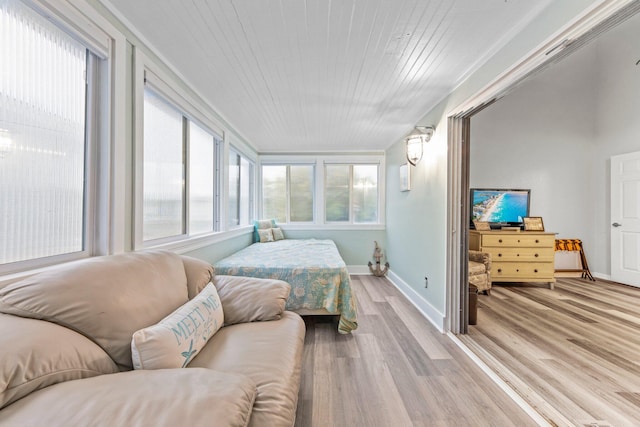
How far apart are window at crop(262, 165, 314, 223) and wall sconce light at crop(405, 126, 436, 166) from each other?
2419mm

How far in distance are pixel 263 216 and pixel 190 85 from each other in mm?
3092

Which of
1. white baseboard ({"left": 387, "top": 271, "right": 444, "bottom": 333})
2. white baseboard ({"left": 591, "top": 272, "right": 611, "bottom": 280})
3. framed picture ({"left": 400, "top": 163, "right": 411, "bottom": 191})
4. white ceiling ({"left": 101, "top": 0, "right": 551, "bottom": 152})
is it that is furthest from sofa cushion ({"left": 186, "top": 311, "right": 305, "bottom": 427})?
white baseboard ({"left": 591, "top": 272, "right": 611, "bottom": 280})

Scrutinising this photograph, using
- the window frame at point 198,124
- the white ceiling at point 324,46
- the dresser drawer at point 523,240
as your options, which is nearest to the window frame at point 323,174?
the window frame at point 198,124

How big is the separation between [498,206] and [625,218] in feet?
5.74

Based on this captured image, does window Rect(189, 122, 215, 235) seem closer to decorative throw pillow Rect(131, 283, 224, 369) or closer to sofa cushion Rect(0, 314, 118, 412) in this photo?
decorative throw pillow Rect(131, 283, 224, 369)

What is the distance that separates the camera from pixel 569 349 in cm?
231

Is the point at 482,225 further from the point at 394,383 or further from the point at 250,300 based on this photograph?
the point at 250,300

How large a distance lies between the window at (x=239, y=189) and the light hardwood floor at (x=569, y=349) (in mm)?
3314

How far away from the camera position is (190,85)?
2488 millimetres

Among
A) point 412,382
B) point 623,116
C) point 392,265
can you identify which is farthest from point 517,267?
point 412,382

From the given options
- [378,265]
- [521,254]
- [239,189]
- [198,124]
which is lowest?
[378,265]

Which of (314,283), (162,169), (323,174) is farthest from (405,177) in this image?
(162,169)

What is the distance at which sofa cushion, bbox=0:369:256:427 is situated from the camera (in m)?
0.70

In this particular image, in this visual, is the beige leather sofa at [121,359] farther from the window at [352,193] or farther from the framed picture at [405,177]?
the window at [352,193]
